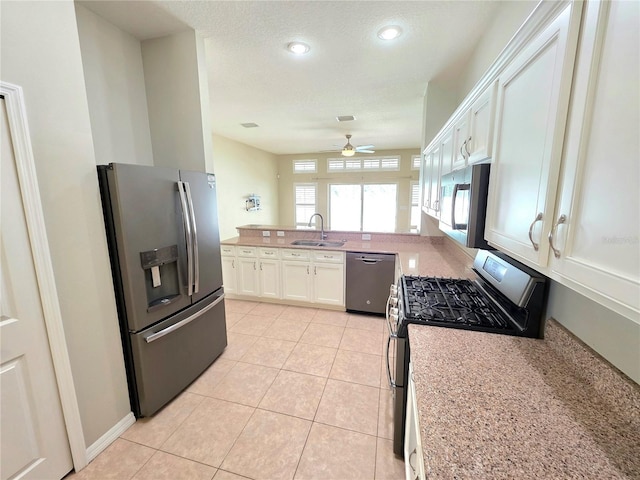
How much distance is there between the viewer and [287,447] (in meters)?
1.70

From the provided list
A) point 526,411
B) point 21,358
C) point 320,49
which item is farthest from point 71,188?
point 526,411

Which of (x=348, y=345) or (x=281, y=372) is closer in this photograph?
(x=281, y=372)

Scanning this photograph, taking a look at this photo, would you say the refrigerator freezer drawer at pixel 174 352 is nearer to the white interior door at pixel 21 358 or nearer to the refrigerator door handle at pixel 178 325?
the refrigerator door handle at pixel 178 325

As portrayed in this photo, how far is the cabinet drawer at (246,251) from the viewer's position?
3.84m

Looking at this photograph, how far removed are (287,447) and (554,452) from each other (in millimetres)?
1484

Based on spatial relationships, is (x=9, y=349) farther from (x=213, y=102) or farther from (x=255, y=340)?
(x=213, y=102)

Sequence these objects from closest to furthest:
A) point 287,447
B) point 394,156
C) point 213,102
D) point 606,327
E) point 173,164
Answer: point 606,327, point 287,447, point 173,164, point 213,102, point 394,156

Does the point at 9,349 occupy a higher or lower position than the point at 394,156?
lower

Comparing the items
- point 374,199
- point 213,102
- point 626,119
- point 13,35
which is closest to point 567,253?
point 626,119

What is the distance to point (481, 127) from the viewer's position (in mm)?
1465

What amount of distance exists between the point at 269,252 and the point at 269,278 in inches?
15.0

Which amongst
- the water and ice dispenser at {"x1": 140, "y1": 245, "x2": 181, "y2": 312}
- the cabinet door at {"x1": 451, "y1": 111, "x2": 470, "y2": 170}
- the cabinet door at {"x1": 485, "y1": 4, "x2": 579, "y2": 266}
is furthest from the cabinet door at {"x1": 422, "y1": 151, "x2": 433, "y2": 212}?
the water and ice dispenser at {"x1": 140, "y1": 245, "x2": 181, "y2": 312}

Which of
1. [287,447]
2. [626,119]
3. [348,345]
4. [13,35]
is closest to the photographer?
[626,119]

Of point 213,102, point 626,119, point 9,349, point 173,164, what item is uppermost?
point 213,102
